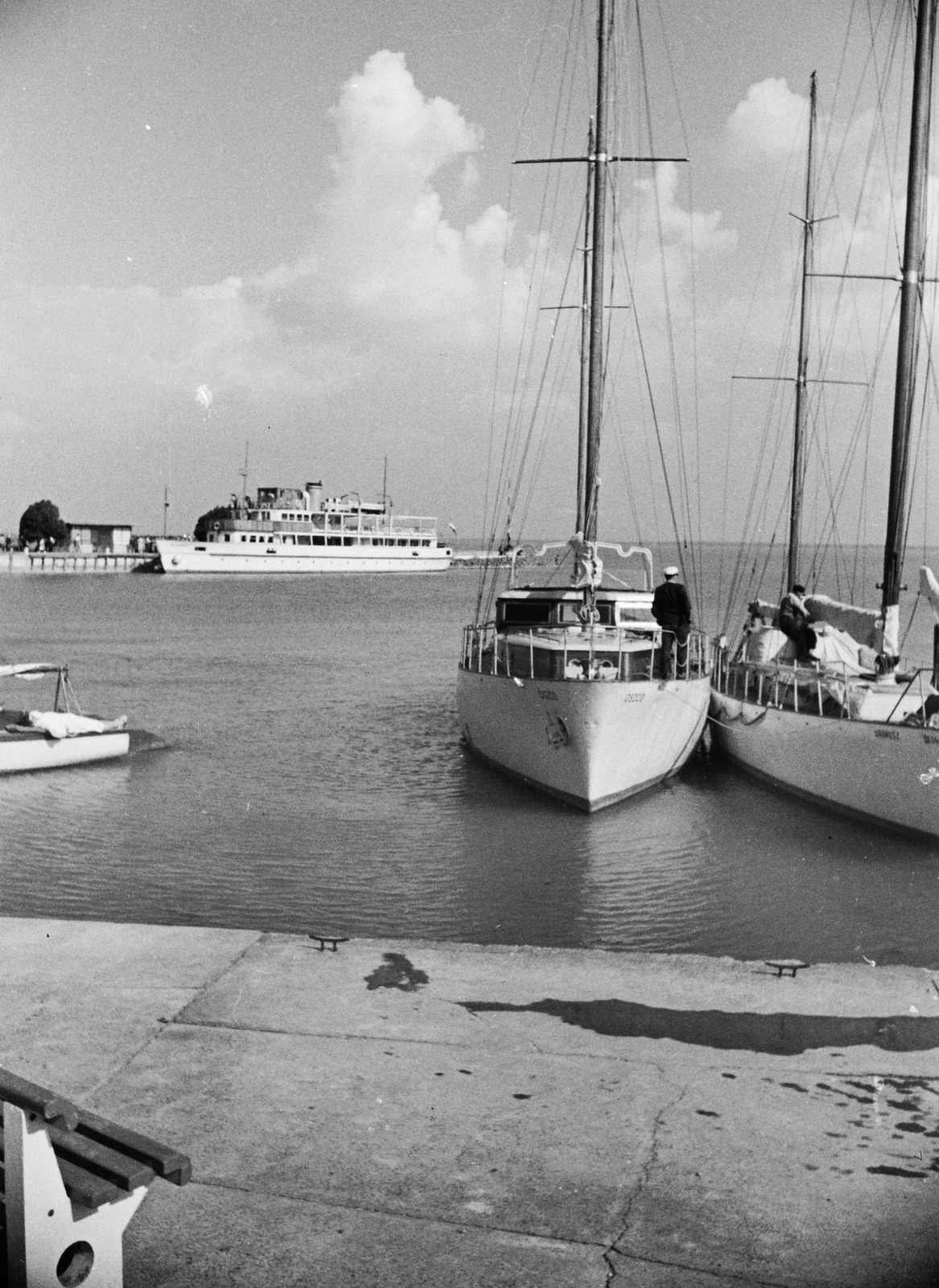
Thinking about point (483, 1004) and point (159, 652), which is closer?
point (483, 1004)

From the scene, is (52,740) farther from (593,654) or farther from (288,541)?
(288,541)

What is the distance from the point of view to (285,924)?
13711 mm

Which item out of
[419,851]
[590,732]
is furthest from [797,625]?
[419,851]

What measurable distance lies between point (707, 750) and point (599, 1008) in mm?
19185

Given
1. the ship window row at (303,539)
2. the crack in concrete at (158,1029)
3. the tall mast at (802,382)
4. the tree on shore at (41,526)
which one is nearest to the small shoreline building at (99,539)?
the tree on shore at (41,526)

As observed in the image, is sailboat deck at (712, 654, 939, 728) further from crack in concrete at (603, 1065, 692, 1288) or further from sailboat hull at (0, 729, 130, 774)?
crack in concrete at (603, 1065, 692, 1288)

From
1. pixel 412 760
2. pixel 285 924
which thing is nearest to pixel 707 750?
pixel 412 760

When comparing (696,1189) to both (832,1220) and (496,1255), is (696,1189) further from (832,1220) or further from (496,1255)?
(496,1255)

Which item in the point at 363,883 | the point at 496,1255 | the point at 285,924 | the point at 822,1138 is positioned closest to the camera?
the point at 496,1255

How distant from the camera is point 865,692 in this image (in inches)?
770

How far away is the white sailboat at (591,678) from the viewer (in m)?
20.0

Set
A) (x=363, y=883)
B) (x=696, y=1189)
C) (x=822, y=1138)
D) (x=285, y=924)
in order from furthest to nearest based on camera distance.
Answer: (x=363, y=883) < (x=285, y=924) < (x=822, y=1138) < (x=696, y=1189)

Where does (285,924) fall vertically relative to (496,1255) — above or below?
below

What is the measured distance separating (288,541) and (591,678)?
4668 inches
